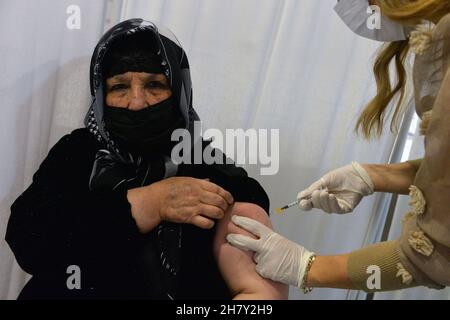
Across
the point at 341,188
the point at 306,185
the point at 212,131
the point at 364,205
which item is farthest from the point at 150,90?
the point at 364,205

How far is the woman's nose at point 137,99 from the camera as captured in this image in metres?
1.29

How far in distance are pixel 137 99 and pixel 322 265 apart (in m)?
0.65

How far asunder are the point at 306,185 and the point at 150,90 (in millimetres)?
733

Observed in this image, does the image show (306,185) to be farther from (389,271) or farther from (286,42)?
(389,271)

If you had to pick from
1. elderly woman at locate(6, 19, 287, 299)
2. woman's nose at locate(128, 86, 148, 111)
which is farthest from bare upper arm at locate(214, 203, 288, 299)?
woman's nose at locate(128, 86, 148, 111)

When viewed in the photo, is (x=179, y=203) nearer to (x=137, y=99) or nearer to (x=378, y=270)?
(x=137, y=99)

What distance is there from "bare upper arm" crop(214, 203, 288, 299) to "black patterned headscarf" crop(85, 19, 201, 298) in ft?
0.38

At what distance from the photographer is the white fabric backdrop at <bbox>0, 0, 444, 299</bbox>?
Result: 149cm

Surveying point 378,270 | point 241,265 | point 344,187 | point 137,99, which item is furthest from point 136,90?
point 378,270

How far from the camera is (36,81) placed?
4.92 feet

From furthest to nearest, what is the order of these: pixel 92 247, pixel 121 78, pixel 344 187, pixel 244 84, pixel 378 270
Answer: pixel 244 84 → pixel 344 187 → pixel 121 78 → pixel 92 247 → pixel 378 270

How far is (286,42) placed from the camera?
5.43 feet

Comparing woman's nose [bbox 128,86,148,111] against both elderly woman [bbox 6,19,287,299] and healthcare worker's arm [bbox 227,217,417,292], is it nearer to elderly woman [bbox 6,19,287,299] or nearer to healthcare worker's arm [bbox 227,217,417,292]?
elderly woman [bbox 6,19,287,299]

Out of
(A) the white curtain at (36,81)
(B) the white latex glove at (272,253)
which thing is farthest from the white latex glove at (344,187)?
(A) the white curtain at (36,81)
